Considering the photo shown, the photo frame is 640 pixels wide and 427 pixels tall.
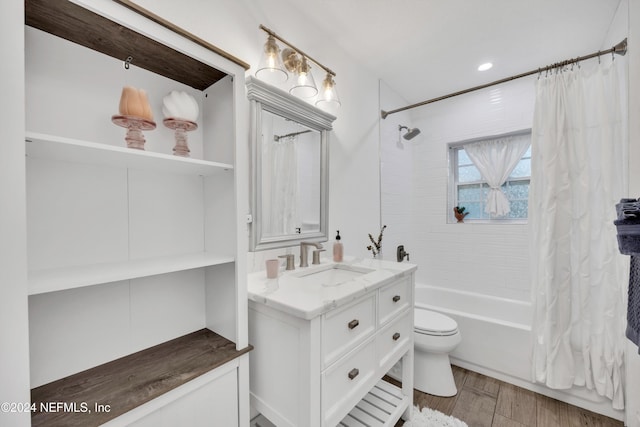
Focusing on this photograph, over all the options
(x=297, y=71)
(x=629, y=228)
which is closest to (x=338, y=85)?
(x=297, y=71)

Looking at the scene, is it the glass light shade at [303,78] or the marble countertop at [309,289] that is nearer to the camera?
the marble countertop at [309,289]

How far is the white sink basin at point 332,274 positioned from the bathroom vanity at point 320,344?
2 cm

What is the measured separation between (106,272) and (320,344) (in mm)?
726

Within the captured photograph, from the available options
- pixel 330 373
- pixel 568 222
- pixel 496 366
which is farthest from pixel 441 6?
pixel 496 366

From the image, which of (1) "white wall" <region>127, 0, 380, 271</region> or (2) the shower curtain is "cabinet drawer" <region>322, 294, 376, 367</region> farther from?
(2) the shower curtain

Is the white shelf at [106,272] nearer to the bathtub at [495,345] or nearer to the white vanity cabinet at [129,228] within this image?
the white vanity cabinet at [129,228]

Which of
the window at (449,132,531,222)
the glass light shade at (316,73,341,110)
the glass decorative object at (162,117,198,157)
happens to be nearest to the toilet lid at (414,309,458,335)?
the window at (449,132,531,222)

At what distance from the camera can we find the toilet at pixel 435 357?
184 cm

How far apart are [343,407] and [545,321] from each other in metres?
1.60

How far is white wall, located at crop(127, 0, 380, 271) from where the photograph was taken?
1211mm

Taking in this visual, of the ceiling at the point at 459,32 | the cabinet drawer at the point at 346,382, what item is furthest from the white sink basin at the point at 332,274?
the ceiling at the point at 459,32

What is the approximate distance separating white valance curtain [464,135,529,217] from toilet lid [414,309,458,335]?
54.5 inches

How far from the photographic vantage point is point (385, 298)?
133cm

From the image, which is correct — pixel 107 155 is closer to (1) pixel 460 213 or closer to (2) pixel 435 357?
(2) pixel 435 357
